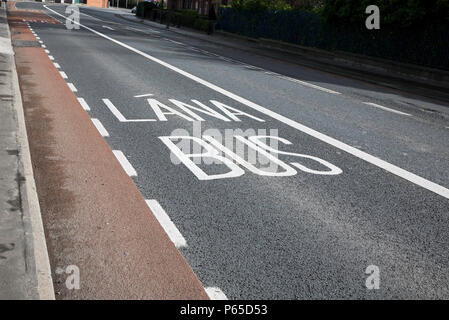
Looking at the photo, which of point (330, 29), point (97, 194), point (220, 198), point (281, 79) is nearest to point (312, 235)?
point (220, 198)

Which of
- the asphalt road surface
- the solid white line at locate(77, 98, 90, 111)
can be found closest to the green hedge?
the asphalt road surface

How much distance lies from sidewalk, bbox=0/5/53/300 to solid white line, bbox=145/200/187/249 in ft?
3.61

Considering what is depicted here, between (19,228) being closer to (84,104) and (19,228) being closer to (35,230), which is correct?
(35,230)

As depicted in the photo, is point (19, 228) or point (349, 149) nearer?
point (19, 228)

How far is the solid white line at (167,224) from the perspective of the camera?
15.2 ft

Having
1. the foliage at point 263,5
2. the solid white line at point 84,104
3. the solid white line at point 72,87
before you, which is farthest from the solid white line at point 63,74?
the foliage at point 263,5

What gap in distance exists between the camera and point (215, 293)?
12.5 feet

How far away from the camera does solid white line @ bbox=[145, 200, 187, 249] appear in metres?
4.62

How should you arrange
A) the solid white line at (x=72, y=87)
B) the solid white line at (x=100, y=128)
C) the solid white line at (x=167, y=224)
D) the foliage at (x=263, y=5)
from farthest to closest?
the foliage at (x=263, y=5), the solid white line at (x=72, y=87), the solid white line at (x=100, y=128), the solid white line at (x=167, y=224)

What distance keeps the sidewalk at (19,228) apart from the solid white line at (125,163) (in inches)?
45.2

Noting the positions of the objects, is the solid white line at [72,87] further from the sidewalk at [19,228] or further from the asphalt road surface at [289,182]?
the sidewalk at [19,228]

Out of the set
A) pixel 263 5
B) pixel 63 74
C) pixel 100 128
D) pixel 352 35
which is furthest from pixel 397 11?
pixel 100 128

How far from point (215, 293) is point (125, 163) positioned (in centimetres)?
334

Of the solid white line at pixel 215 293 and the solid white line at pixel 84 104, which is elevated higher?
the solid white line at pixel 84 104
